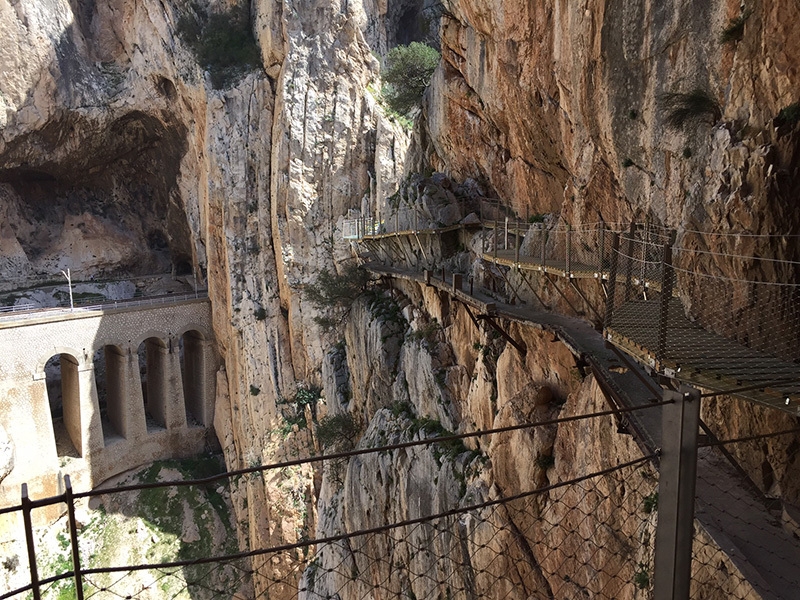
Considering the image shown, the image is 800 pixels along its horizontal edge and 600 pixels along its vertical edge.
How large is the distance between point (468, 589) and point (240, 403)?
72.5 feet

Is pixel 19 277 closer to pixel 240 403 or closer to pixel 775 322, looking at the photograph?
pixel 240 403

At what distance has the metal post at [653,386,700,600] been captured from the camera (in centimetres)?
339

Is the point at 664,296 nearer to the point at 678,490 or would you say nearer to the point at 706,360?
the point at 706,360

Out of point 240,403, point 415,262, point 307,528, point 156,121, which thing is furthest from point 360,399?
point 156,121

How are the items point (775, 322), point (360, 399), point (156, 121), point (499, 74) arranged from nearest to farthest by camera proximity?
point (775, 322)
point (499, 74)
point (360, 399)
point (156, 121)

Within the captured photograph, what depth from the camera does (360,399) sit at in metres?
20.5

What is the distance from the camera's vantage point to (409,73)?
86.6 ft

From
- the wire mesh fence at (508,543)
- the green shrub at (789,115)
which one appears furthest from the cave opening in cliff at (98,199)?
the green shrub at (789,115)

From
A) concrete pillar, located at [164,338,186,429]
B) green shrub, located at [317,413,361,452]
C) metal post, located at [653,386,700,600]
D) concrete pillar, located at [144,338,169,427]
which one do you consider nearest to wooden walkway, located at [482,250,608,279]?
metal post, located at [653,386,700,600]

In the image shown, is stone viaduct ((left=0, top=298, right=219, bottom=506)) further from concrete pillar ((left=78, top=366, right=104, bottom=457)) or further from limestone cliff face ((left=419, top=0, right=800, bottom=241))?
limestone cliff face ((left=419, top=0, right=800, bottom=241))

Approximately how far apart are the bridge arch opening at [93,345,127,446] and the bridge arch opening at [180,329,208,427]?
10.9ft

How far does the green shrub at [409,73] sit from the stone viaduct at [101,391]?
1508 centimetres

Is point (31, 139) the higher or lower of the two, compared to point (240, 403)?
higher

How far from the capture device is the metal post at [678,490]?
3387 mm
